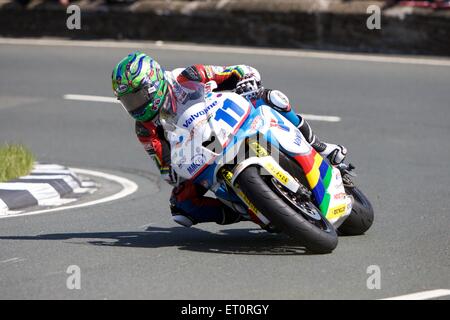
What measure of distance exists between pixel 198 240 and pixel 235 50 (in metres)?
9.96

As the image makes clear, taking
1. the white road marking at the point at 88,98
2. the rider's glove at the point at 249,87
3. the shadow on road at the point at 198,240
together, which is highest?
the rider's glove at the point at 249,87

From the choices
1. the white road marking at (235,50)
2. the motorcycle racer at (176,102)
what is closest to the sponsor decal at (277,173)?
the motorcycle racer at (176,102)

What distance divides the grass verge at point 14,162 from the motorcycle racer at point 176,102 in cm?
325

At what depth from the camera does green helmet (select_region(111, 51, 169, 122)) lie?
719 centimetres

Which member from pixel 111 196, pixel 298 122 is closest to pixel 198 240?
pixel 298 122

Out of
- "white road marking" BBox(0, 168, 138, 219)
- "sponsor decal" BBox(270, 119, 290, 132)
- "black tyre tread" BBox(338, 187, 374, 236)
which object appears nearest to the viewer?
"sponsor decal" BBox(270, 119, 290, 132)

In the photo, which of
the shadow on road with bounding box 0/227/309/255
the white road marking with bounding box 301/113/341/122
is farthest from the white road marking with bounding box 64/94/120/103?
Answer: the shadow on road with bounding box 0/227/309/255

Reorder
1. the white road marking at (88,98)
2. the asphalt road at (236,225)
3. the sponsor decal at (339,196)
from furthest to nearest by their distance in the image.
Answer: the white road marking at (88,98), the sponsor decal at (339,196), the asphalt road at (236,225)

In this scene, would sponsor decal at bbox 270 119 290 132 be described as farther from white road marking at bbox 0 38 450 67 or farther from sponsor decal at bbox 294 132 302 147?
white road marking at bbox 0 38 450 67

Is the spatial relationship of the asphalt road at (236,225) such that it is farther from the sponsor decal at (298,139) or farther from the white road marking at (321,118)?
the sponsor decal at (298,139)

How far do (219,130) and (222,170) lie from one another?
27 cm

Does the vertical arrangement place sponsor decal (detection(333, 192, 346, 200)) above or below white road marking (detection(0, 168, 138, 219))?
above

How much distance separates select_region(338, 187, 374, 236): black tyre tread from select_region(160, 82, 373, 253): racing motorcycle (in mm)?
119

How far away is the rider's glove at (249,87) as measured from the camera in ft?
24.8
